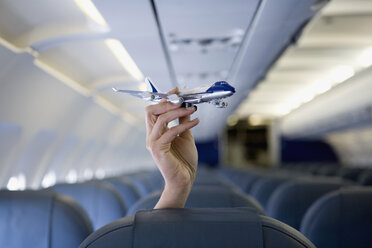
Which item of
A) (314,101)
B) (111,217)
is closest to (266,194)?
(111,217)

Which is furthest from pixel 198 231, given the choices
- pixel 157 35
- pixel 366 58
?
pixel 366 58

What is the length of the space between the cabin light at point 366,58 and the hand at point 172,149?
280 inches

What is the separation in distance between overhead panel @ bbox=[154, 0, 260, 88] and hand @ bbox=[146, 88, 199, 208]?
182 centimetres

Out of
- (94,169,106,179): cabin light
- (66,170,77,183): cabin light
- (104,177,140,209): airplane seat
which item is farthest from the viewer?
(94,169,106,179): cabin light

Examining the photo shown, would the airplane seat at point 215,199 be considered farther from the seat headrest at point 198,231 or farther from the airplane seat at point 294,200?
the seat headrest at point 198,231

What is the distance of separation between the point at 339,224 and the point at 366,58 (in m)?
6.59

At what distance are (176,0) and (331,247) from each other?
2.09m

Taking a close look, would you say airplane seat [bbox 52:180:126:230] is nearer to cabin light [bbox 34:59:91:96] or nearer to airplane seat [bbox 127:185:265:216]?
airplane seat [bbox 127:185:265:216]

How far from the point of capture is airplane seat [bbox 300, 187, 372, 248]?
8.68 ft

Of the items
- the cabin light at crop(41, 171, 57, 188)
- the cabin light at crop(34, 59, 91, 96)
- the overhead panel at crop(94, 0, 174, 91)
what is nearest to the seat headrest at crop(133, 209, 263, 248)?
the overhead panel at crop(94, 0, 174, 91)

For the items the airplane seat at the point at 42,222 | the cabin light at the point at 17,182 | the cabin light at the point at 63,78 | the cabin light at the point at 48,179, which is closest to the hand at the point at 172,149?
the airplane seat at the point at 42,222

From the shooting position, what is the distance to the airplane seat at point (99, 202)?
4.07 m

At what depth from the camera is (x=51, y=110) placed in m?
7.04

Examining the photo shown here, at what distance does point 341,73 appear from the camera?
380 inches
